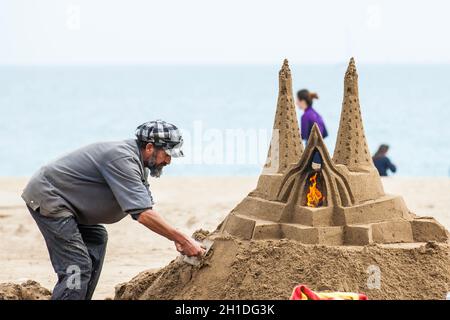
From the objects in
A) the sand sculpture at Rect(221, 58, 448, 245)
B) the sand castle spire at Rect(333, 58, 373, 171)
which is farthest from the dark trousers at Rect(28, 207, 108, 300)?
the sand castle spire at Rect(333, 58, 373, 171)

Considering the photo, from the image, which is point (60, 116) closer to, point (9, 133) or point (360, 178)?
point (9, 133)

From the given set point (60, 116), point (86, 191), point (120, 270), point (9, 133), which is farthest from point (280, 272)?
point (60, 116)

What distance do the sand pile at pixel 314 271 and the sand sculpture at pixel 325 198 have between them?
0.10 m

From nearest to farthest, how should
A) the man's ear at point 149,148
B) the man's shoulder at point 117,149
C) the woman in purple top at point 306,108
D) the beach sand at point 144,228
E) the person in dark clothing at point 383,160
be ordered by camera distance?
the man's shoulder at point 117,149, the man's ear at point 149,148, the beach sand at point 144,228, the woman in purple top at point 306,108, the person in dark clothing at point 383,160

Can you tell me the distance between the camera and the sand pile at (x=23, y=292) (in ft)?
18.8

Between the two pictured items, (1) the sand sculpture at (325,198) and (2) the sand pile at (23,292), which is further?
(2) the sand pile at (23,292)

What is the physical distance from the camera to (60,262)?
16.3ft

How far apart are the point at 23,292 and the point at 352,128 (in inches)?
92.7

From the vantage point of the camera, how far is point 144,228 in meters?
9.90

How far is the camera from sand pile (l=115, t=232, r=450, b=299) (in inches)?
199

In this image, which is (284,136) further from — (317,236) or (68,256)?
(68,256)

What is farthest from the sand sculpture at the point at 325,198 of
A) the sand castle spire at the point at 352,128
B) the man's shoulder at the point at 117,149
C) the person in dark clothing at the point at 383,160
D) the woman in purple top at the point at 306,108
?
the person in dark clothing at the point at 383,160

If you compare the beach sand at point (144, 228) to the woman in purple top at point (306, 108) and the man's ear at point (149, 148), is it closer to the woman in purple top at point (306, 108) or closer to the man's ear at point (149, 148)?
the woman in purple top at point (306, 108)

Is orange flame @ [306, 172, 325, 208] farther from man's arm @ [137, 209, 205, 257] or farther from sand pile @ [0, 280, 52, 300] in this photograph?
sand pile @ [0, 280, 52, 300]
